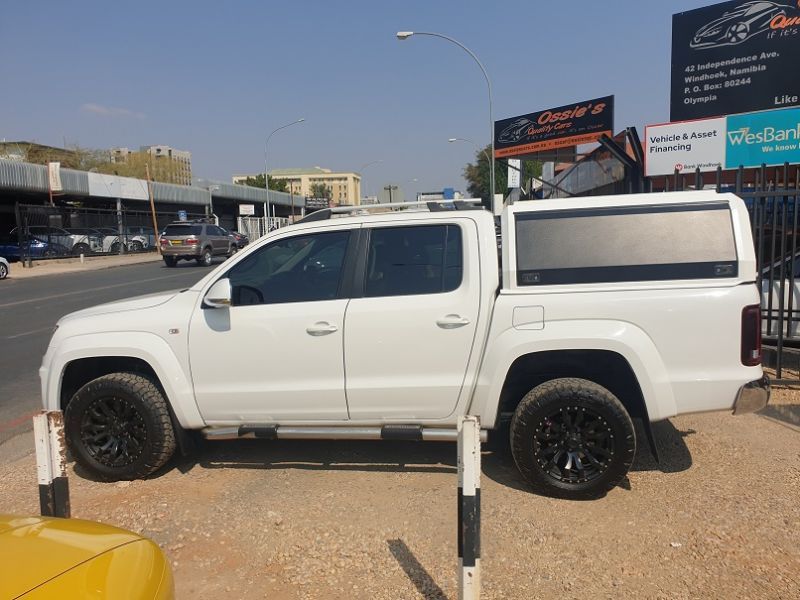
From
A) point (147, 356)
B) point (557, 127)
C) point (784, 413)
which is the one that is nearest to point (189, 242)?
point (557, 127)

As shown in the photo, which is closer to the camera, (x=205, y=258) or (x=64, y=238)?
(x=205, y=258)

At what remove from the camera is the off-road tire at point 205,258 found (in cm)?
2608

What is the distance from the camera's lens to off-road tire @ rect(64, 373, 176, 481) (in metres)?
4.10

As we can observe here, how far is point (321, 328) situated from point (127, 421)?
60.9 inches

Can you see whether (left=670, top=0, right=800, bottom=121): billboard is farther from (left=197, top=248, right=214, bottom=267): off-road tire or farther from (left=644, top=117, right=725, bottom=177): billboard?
(left=197, top=248, right=214, bottom=267): off-road tire

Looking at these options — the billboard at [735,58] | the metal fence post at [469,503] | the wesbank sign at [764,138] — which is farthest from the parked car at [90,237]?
the metal fence post at [469,503]

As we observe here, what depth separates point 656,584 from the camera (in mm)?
2934

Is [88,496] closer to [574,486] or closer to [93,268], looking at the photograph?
[574,486]

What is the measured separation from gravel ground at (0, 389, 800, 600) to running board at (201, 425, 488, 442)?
37 cm

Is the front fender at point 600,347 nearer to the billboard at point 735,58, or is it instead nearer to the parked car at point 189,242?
the billboard at point 735,58

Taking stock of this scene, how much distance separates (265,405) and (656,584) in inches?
99.3

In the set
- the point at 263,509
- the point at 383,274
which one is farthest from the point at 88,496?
the point at 383,274

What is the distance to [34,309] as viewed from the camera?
13.4 metres

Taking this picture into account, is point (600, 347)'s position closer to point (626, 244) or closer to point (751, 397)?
point (626, 244)
